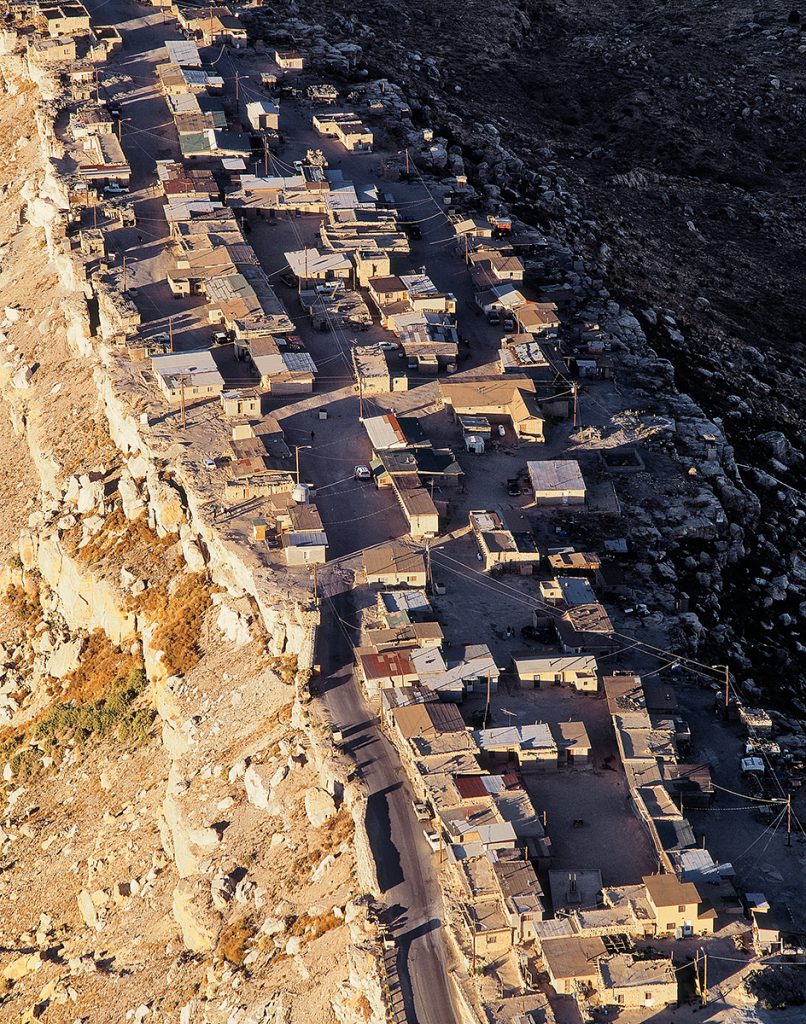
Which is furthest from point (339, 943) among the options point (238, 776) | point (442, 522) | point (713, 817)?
point (442, 522)

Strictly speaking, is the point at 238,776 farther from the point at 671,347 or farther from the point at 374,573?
the point at 671,347

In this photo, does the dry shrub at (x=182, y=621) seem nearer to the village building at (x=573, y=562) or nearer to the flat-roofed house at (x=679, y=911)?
the village building at (x=573, y=562)

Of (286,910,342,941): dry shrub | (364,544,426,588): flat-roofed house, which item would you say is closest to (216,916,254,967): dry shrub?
(286,910,342,941): dry shrub

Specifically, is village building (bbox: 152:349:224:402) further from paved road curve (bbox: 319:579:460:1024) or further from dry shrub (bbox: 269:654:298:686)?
dry shrub (bbox: 269:654:298:686)

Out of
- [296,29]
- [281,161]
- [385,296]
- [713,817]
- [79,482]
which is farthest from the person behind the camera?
[296,29]

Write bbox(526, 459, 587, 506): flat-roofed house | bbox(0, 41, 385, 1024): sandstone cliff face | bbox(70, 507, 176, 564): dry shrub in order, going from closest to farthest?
bbox(0, 41, 385, 1024): sandstone cliff face < bbox(70, 507, 176, 564): dry shrub < bbox(526, 459, 587, 506): flat-roofed house

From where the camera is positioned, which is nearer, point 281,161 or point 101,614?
point 101,614
